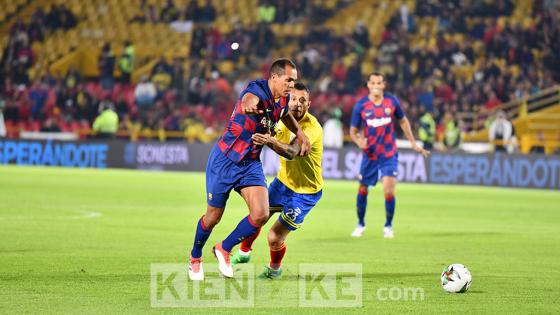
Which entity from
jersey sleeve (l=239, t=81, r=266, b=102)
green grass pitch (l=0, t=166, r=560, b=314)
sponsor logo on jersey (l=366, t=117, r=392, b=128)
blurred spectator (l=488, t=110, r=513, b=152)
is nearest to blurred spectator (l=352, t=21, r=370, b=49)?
blurred spectator (l=488, t=110, r=513, b=152)

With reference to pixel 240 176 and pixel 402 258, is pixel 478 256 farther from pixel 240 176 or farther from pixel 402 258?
pixel 240 176

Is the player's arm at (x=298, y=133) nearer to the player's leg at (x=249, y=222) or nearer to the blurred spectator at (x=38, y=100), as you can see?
the player's leg at (x=249, y=222)

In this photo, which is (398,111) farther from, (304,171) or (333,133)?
(333,133)

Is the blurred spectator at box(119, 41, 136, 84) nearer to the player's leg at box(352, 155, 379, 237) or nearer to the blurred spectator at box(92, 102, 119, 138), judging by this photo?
the blurred spectator at box(92, 102, 119, 138)

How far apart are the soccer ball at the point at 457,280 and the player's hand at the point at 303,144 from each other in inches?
66.3

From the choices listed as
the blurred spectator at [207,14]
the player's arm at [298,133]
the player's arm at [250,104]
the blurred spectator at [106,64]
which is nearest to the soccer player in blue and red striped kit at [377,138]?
the player's arm at [298,133]

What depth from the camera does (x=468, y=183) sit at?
1182 inches

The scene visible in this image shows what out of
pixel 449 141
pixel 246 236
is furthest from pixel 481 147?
pixel 246 236

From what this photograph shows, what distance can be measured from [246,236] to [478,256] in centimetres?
404

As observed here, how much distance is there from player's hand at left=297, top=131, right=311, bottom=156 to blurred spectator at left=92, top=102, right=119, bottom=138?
24.7m

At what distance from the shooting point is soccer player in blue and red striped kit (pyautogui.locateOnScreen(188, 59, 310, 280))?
9250 mm

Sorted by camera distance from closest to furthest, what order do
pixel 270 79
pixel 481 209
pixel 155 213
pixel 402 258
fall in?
pixel 270 79 < pixel 402 258 < pixel 155 213 < pixel 481 209

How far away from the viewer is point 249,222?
9656mm

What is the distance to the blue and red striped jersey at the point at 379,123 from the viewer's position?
15.7m
